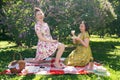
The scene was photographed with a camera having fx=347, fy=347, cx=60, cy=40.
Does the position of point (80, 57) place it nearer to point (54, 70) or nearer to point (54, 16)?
point (54, 70)

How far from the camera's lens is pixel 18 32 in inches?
673

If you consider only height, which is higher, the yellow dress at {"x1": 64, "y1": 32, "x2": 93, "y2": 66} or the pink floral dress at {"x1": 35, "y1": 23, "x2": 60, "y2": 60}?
the pink floral dress at {"x1": 35, "y1": 23, "x2": 60, "y2": 60}

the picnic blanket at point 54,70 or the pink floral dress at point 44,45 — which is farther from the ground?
the pink floral dress at point 44,45

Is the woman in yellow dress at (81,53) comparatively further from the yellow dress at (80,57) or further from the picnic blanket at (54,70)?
the picnic blanket at (54,70)

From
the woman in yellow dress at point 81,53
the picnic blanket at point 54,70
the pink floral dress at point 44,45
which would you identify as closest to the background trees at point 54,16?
the pink floral dress at point 44,45

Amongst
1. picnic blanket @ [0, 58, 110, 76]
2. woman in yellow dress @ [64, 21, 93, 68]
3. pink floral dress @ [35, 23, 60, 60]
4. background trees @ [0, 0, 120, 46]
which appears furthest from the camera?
background trees @ [0, 0, 120, 46]

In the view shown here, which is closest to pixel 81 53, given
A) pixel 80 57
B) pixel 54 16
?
pixel 80 57

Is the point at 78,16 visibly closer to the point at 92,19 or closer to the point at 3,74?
the point at 92,19

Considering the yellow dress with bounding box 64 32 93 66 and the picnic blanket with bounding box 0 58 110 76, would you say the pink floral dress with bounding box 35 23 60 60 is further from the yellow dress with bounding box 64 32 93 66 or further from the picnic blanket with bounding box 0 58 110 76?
the yellow dress with bounding box 64 32 93 66

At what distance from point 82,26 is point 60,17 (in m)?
4.18

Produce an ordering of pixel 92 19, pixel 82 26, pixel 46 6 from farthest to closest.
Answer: pixel 92 19, pixel 46 6, pixel 82 26

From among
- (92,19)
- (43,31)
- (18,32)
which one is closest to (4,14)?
(18,32)

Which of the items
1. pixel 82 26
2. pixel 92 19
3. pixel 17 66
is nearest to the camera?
pixel 17 66

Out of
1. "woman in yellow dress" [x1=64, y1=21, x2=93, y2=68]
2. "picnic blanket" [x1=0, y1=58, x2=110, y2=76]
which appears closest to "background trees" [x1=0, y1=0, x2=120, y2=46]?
"woman in yellow dress" [x1=64, y1=21, x2=93, y2=68]
